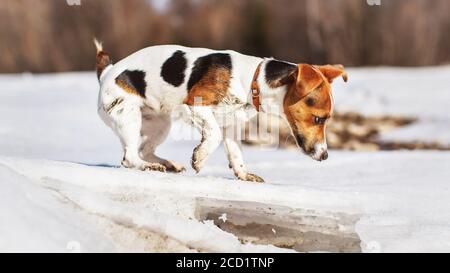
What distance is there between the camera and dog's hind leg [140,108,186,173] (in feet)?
18.1

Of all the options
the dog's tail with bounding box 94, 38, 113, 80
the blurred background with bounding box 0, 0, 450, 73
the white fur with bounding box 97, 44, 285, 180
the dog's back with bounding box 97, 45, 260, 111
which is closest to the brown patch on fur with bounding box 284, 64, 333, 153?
the white fur with bounding box 97, 44, 285, 180

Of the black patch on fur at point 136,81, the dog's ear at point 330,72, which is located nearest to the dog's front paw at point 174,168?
the black patch on fur at point 136,81

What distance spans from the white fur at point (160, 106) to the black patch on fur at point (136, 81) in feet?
0.10

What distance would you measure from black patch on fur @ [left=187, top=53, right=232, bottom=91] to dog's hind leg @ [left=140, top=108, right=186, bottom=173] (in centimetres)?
52

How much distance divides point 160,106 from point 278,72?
87cm

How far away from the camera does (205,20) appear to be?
76.9 feet

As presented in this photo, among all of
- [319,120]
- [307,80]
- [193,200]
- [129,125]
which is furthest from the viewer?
[129,125]

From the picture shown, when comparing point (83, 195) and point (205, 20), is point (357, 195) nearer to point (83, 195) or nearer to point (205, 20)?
point (83, 195)

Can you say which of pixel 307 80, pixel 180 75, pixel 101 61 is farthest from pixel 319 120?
pixel 101 61

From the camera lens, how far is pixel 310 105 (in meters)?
4.88

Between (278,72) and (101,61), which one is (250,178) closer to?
(278,72)

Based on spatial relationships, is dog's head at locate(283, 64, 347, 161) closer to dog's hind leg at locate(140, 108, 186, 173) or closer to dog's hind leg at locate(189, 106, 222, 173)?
dog's hind leg at locate(189, 106, 222, 173)

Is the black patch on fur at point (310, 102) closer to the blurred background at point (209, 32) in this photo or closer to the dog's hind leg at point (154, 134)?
the dog's hind leg at point (154, 134)
